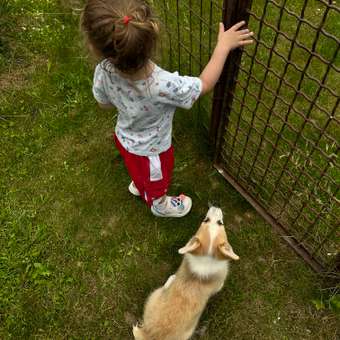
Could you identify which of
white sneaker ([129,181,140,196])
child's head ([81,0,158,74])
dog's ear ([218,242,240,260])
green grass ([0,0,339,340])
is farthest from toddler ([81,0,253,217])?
dog's ear ([218,242,240,260])

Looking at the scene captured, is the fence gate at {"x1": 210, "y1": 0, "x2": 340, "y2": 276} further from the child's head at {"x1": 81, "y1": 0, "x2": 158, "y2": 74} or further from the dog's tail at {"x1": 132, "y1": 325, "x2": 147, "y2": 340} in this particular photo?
the dog's tail at {"x1": 132, "y1": 325, "x2": 147, "y2": 340}

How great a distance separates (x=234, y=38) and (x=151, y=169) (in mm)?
900

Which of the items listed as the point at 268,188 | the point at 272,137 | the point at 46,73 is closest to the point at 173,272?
the point at 268,188

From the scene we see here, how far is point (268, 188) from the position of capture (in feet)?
10.1

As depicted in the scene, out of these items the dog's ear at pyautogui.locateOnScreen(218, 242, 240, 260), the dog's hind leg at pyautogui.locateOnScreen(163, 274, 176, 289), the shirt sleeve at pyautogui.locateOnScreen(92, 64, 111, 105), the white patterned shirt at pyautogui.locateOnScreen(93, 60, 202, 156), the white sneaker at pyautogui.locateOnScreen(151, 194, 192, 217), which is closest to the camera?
the white patterned shirt at pyautogui.locateOnScreen(93, 60, 202, 156)

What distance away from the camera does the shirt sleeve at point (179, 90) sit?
197 cm

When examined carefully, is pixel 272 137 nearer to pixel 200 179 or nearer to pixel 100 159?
pixel 200 179

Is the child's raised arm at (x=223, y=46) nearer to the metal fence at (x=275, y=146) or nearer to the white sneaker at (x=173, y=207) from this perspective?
the metal fence at (x=275, y=146)

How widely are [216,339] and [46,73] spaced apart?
2.90 meters

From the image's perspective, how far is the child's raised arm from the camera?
6.72 ft

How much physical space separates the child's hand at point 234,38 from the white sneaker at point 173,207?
127cm

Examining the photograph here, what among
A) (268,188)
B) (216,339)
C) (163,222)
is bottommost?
(216,339)

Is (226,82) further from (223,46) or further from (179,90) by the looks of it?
(179,90)

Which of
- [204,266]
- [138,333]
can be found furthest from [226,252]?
[138,333]
